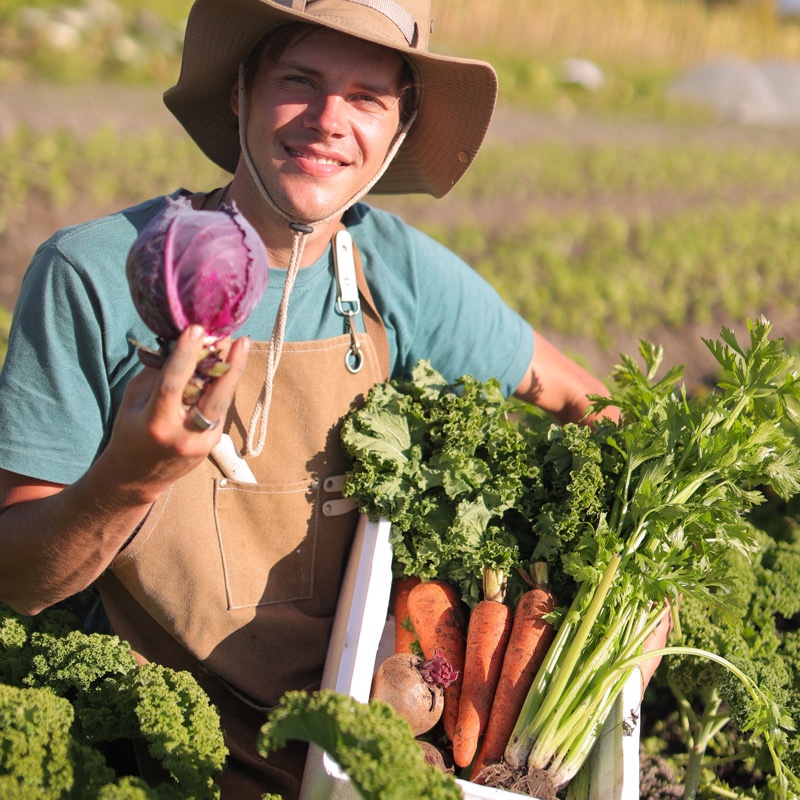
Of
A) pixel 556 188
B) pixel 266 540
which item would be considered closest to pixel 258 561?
pixel 266 540

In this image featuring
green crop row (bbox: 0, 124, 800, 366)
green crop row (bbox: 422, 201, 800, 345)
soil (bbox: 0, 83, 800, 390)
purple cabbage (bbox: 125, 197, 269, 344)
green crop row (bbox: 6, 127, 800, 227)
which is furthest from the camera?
green crop row (bbox: 6, 127, 800, 227)

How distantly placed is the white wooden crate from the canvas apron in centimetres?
12

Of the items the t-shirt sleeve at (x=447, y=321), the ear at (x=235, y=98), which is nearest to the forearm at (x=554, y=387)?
the t-shirt sleeve at (x=447, y=321)

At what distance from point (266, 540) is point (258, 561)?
7 cm

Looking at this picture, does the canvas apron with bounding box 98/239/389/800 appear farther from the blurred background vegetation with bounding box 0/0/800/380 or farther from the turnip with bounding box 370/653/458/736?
the blurred background vegetation with bounding box 0/0/800/380

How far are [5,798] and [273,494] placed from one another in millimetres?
1096

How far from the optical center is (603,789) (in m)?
2.33

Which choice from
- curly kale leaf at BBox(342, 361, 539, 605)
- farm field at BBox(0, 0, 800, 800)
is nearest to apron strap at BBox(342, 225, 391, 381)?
curly kale leaf at BBox(342, 361, 539, 605)

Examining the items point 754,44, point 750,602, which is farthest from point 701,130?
point 750,602

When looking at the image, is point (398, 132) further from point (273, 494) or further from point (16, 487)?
point (16, 487)

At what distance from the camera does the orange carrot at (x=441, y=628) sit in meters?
2.71

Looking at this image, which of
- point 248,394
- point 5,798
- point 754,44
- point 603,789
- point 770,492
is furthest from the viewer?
point 754,44

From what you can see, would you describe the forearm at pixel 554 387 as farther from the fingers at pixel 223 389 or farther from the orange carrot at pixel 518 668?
the fingers at pixel 223 389

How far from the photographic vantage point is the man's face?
2441 mm
